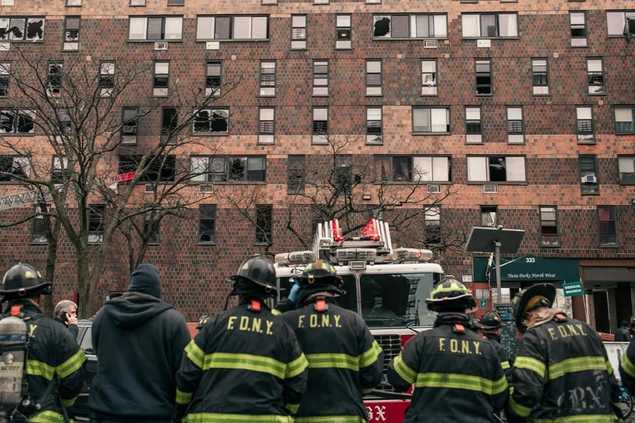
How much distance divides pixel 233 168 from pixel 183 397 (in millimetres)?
26850

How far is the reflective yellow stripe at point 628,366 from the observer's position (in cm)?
488

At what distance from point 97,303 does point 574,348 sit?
27.3m

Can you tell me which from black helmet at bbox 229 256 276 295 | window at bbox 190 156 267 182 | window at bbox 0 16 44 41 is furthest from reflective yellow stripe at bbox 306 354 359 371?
window at bbox 0 16 44 41

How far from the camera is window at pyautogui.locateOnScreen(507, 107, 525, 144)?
3075 centimetres

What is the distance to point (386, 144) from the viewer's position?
30.8 m

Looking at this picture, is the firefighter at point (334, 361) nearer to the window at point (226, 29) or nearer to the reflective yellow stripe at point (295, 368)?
the reflective yellow stripe at point (295, 368)

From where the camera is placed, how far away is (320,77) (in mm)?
31656

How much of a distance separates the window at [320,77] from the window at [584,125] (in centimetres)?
1242

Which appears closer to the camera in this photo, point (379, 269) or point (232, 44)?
point (379, 269)

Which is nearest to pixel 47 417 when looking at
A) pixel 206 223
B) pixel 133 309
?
pixel 133 309

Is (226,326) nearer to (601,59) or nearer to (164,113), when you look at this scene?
(164,113)

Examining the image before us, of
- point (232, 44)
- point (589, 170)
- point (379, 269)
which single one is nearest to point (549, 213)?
point (589, 170)

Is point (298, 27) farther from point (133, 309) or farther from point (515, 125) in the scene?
point (133, 309)

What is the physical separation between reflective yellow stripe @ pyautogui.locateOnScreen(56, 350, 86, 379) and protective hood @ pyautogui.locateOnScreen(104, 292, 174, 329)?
0.39m
